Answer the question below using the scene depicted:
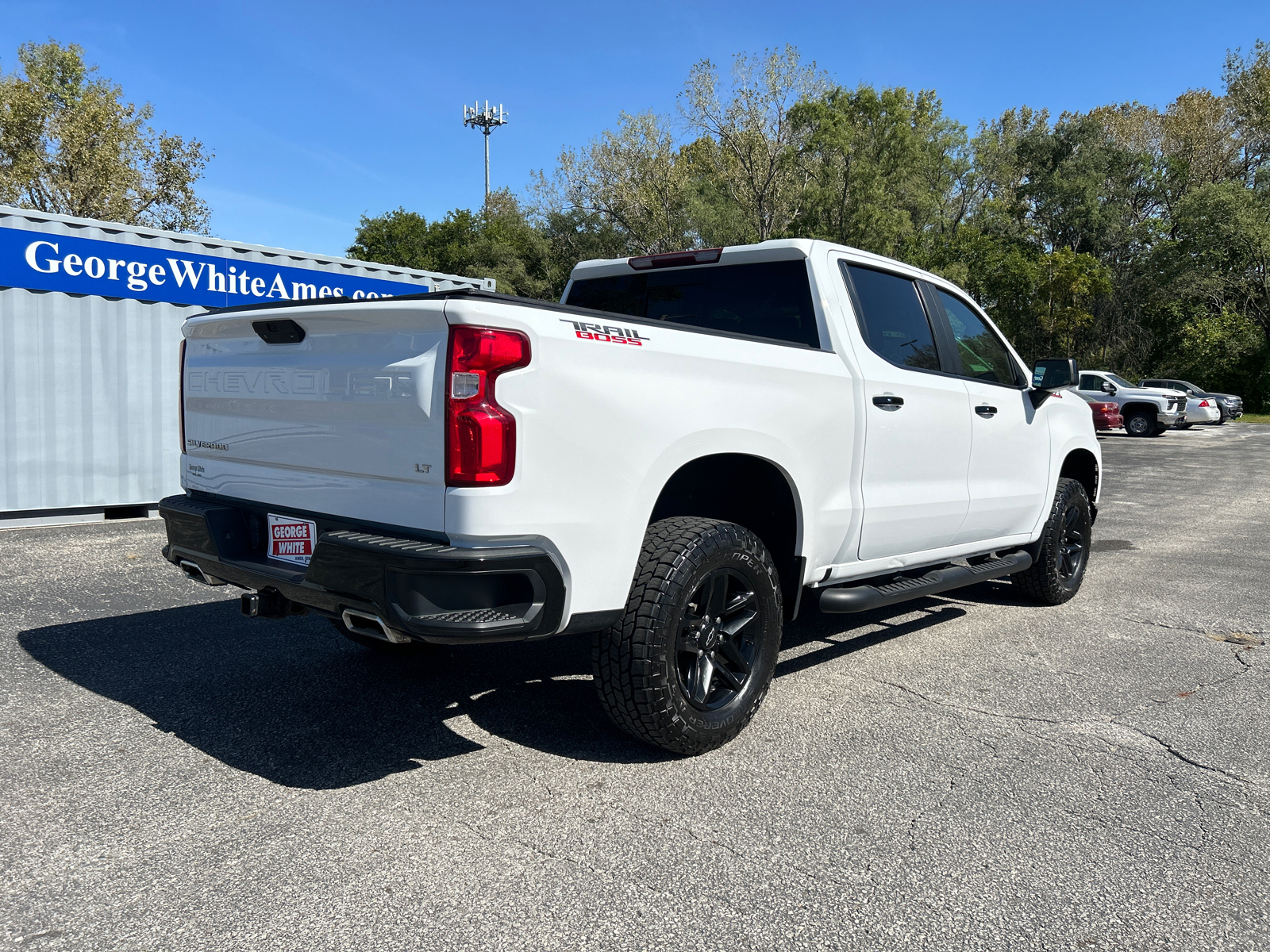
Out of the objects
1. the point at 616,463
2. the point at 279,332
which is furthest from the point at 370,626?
the point at 279,332

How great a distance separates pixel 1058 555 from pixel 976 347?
5.54 feet

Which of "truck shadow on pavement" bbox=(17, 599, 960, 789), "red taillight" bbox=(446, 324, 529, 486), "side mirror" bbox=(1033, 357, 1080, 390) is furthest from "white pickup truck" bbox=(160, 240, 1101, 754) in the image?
"side mirror" bbox=(1033, 357, 1080, 390)

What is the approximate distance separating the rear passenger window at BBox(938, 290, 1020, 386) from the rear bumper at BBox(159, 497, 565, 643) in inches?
124

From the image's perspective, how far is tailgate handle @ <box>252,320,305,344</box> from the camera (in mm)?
3344

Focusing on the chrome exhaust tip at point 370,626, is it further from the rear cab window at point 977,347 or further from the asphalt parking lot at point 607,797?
the rear cab window at point 977,347

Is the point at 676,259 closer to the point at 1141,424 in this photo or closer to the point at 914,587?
the point at 914,587

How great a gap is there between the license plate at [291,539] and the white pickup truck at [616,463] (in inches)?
0.4

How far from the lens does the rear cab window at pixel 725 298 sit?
4270 millimetres

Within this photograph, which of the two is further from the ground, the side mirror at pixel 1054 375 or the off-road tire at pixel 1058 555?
the side mirror at pixel 1054 375

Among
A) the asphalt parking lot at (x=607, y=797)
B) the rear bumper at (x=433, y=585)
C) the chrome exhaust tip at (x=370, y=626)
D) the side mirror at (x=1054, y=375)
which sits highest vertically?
the side mirror at (x=1054, y=375)

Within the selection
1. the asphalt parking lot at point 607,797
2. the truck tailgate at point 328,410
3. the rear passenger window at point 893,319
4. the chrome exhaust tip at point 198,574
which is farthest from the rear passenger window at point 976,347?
the chrome exhaust tip at point 198,574

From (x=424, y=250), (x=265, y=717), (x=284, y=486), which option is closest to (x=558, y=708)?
(x=265, y=717)

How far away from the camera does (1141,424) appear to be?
26969mm

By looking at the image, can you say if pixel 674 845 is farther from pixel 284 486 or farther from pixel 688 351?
pixel 284 486
